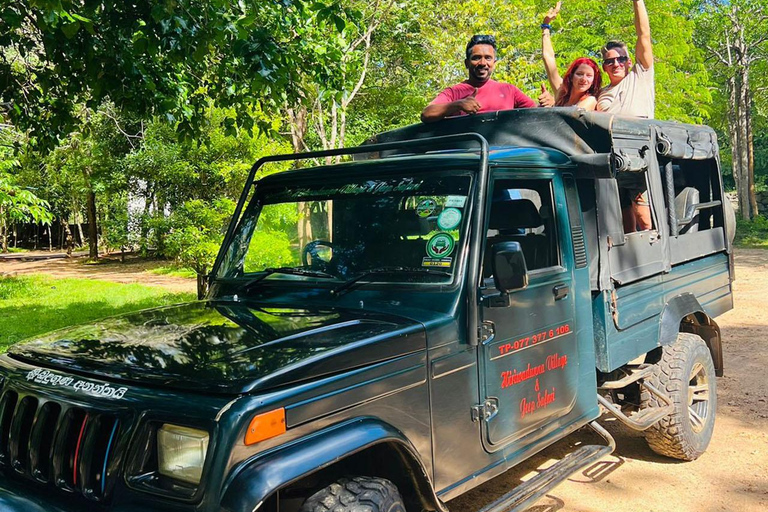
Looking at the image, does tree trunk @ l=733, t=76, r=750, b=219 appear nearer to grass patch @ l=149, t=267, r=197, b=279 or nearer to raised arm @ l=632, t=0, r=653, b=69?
grass patch @ l=149, t=267, r=197, b=279

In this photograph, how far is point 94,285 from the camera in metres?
17.2

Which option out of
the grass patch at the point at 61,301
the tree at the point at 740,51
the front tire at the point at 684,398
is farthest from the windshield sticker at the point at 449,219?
the tree at the point at 740,51

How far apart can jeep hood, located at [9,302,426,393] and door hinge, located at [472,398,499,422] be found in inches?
19.6

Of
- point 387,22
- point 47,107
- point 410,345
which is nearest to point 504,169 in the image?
point 410,345

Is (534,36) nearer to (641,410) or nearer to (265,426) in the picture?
(641,410)

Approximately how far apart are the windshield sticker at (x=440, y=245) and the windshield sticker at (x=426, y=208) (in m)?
0.14

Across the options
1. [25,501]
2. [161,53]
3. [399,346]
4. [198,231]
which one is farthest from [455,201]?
[198,231]

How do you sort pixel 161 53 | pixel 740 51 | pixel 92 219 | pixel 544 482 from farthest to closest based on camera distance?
1. pixel 92 219
2. pixel 740 51
3. pixel 161 53
4. pixel 544 482

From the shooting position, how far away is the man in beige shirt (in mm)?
5266

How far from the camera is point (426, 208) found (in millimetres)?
3527

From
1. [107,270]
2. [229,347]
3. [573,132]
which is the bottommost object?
[107,270]

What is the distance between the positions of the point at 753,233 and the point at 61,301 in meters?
22.4


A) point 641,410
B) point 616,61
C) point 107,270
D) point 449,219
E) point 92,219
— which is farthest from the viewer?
point 92,219

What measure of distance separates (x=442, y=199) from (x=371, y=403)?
47.0 inches
